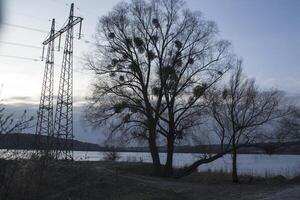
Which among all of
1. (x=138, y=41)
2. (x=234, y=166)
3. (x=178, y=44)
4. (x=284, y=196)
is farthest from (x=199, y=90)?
(x=284, y=196)

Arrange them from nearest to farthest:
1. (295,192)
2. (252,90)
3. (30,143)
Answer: (30,143) → (295,192) → (252,90)

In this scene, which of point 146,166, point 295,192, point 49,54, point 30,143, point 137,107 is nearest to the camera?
point 30,143

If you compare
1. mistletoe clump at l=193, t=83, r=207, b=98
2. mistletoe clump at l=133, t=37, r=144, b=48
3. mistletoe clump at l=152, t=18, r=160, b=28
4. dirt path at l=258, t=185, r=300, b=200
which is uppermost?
mistletoe clump at l=152, t=18, r=160, b=28

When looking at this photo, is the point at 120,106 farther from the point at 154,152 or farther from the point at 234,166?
the point at 234,166

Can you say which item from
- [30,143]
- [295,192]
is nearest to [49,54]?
[295,192]

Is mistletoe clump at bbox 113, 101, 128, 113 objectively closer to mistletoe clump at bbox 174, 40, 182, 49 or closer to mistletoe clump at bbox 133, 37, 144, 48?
mistletoe clump at bbox 133, 37, 144, 48

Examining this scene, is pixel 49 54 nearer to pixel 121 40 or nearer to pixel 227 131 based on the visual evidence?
pixel 121 40

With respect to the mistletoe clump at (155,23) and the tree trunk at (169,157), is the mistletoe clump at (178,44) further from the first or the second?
the tree trunk at (169,157)

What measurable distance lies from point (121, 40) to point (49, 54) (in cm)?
1392

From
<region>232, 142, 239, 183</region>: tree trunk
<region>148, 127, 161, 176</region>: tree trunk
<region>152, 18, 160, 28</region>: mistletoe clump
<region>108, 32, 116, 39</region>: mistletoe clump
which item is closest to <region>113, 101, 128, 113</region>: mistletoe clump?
<region>148, 127, 161, 176</region>: tree trunk

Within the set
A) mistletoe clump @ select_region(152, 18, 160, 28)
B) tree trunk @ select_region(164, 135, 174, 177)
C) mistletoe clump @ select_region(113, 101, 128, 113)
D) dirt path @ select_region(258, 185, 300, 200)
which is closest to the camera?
dirt path @ select_region(258, 185, 300, 200)

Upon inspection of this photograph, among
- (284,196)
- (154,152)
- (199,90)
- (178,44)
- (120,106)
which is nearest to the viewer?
(284,196)

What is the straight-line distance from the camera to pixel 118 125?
37.2 metres

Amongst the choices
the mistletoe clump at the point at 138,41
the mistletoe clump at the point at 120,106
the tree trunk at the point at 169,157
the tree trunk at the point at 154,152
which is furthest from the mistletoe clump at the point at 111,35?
the tree trunk at the point at 169,157
